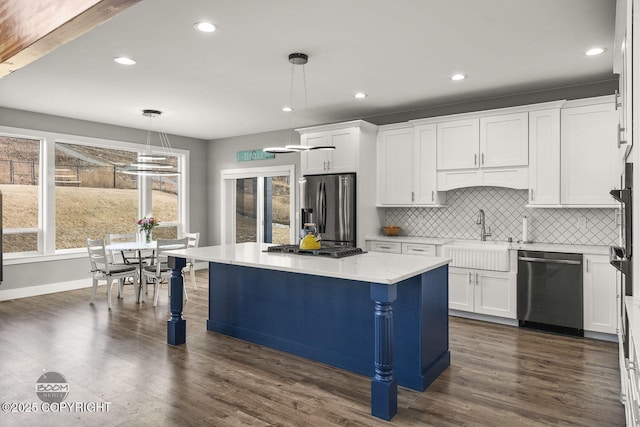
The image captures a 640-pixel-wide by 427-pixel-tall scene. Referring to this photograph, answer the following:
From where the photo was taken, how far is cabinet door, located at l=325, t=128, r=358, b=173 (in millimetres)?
5473

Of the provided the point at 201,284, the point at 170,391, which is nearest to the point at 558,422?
the point at 170,391

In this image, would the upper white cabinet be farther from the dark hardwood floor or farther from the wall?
the wall

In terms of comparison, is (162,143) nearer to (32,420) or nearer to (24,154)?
(24,154)

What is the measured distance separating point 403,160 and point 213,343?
131 inches

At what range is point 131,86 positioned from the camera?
463 centimetres

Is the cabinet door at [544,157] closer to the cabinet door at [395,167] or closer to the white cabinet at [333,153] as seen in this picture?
the cabinet door at [395,167]

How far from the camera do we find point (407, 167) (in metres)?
Answer: 5.45

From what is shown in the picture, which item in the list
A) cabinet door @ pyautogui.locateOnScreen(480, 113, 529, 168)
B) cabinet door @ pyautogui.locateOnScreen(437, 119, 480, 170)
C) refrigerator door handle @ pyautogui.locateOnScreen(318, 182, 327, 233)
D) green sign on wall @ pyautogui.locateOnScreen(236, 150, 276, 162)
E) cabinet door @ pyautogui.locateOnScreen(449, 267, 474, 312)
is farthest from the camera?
green sign on wall @ pyautogui.locateOnScreen(236, 150, 276, 162)

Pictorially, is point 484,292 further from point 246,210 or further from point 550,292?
point 246,210

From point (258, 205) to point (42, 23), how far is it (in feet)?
21.6

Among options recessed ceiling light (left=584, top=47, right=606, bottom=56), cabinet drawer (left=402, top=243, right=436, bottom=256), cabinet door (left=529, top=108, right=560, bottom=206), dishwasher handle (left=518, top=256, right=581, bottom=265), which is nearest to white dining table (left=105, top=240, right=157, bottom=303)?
cabinet drawer (left=402, top=243, right=436, bottom=256)

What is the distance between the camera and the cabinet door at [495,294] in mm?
4418

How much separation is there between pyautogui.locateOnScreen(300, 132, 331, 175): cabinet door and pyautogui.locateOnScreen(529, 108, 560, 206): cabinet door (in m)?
2.62

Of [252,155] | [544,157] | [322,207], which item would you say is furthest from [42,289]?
[544,157]
